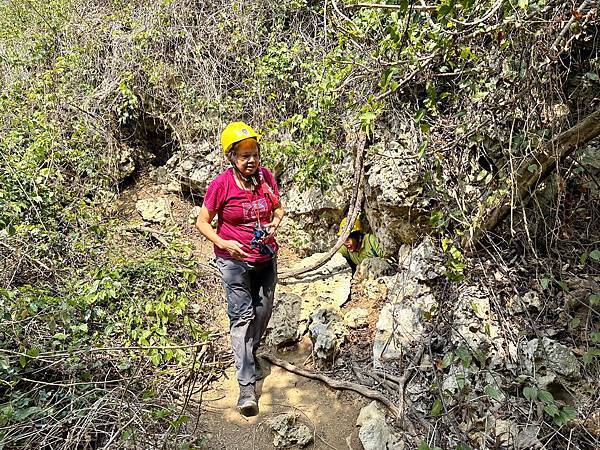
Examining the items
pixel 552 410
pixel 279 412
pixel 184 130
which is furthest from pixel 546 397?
pixel 184 130

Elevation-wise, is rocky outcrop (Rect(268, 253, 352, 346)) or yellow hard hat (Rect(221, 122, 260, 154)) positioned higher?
yellow hard hat (Rect(221, 122, 260, 154))

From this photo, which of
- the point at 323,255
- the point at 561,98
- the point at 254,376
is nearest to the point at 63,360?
the point at 254,376

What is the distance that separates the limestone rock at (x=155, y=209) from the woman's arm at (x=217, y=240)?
3230 millimetres

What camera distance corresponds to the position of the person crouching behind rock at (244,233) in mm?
2967

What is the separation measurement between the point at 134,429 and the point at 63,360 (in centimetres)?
77

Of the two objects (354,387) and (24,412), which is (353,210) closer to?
(354,387)

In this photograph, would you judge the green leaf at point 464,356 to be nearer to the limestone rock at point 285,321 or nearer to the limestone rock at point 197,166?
the limestone rock at point 285,321

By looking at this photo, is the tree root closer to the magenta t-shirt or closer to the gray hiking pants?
the gray hiking pants

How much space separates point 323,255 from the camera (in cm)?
491

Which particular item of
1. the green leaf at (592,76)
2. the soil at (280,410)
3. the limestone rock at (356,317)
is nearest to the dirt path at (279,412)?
the soil at (280,410)

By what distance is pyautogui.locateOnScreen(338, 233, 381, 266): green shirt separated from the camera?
14.9 feet

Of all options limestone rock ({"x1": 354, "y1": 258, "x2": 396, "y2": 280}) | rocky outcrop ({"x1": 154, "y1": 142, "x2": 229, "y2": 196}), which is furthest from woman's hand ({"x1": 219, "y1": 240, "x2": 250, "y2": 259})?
rocky outcrop ({"x1": 154, "y1": 142, "x2": 229, "y2": 196})

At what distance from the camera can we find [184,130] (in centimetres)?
625

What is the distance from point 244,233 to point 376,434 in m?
1.50
